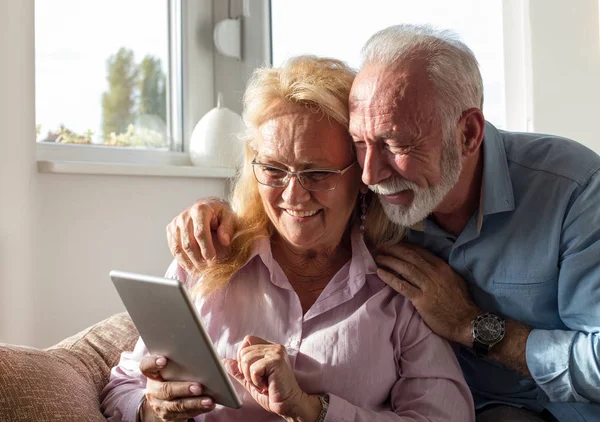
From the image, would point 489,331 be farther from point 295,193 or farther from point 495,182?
point 295,193

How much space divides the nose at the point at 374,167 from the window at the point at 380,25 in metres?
1.31

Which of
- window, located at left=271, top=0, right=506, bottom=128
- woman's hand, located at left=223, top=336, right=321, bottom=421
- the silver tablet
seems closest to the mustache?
woman's hand, located at left=223, top=336, right=321, bottom=421

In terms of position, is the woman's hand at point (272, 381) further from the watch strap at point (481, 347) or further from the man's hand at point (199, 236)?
the watch strap at point (481, 347)

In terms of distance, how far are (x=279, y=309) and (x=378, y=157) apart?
414 mm

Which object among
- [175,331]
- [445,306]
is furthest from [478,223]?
[175,331]

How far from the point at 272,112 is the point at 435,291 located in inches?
21.7

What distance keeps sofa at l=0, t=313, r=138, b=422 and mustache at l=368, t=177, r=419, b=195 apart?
768 millimetres

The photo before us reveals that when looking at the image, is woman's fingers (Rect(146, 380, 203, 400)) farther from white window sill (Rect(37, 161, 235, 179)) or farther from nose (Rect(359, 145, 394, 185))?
white window sill (Rect(37, 161, 235, 179))

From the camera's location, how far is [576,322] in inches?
62.2

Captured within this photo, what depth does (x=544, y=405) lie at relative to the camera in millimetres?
1715

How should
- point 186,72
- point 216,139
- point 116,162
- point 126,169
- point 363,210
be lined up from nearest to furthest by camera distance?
1. point 363,210
2. point 126,169
3. point 116,162
4. point 216,139
5. point 186,72

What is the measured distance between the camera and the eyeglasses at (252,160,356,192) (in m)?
1.57

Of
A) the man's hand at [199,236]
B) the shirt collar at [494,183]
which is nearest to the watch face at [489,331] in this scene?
the shirt collar at [494,183]

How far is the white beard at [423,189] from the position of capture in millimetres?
1566
